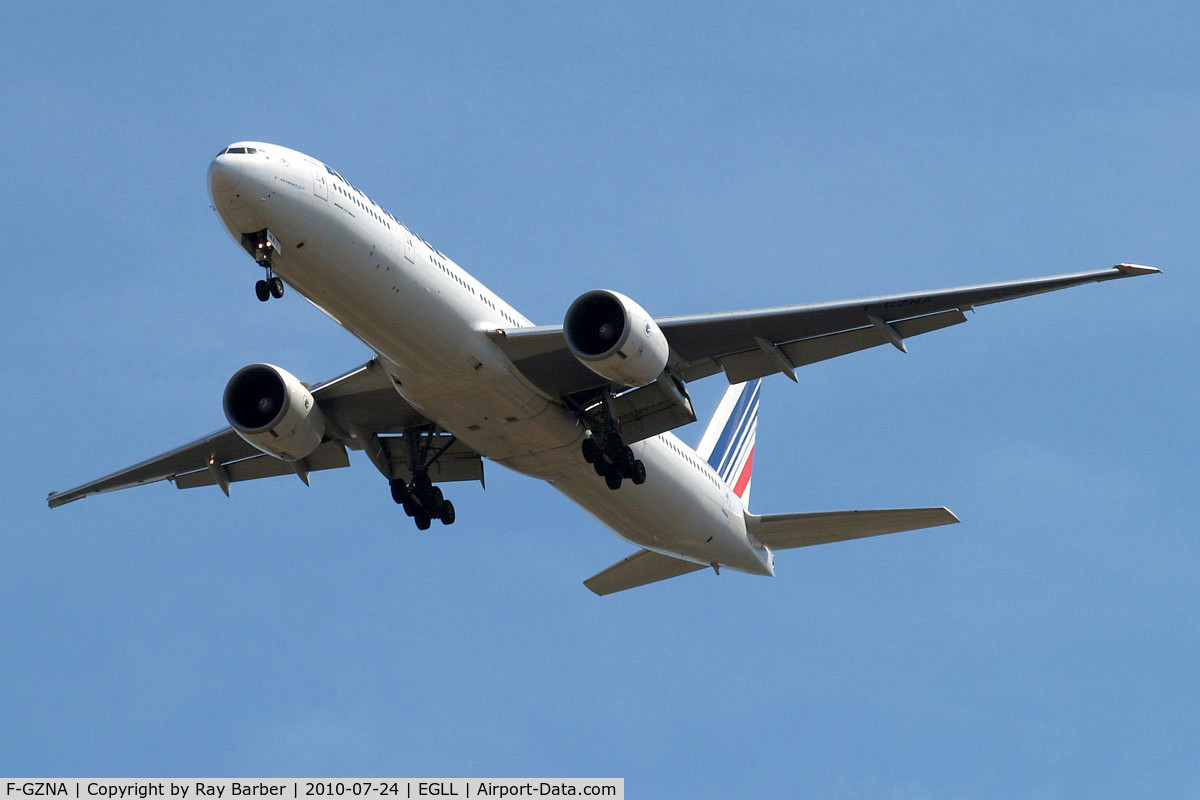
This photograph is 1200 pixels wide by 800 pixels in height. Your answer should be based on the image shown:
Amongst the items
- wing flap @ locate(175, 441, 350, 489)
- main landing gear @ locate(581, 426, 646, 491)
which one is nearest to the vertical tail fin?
main landing gear @ locate(581, 426, 646, 491)

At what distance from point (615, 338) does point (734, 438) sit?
39.6ft

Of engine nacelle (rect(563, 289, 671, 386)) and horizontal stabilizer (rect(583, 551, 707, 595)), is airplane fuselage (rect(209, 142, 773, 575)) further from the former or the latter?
horizontal stabilizer (rect(583, 551, 707, 595))

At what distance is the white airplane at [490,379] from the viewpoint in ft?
86.5

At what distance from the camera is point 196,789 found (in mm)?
26172

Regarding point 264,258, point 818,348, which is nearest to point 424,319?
point 264,258

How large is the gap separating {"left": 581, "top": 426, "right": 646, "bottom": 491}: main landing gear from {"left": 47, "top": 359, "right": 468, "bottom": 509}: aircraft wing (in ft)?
12.4

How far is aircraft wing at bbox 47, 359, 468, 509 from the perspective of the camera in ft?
102

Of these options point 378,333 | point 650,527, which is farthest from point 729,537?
point 378,333

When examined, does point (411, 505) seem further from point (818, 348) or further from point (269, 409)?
point (818, 348)

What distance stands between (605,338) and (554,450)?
2.95 metres

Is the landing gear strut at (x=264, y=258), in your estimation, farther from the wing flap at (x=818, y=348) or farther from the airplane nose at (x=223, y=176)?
the wing flap at (x=818, y=348)

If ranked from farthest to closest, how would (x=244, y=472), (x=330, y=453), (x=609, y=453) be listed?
(x=244, y=472)
(x=330, y=453)
(x=609, y=453)

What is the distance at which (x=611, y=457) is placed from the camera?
98.0 feet

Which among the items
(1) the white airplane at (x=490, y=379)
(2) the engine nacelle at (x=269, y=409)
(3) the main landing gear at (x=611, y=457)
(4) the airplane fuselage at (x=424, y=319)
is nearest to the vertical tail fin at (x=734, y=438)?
(1) the white airplane at (x=490, y=379)
